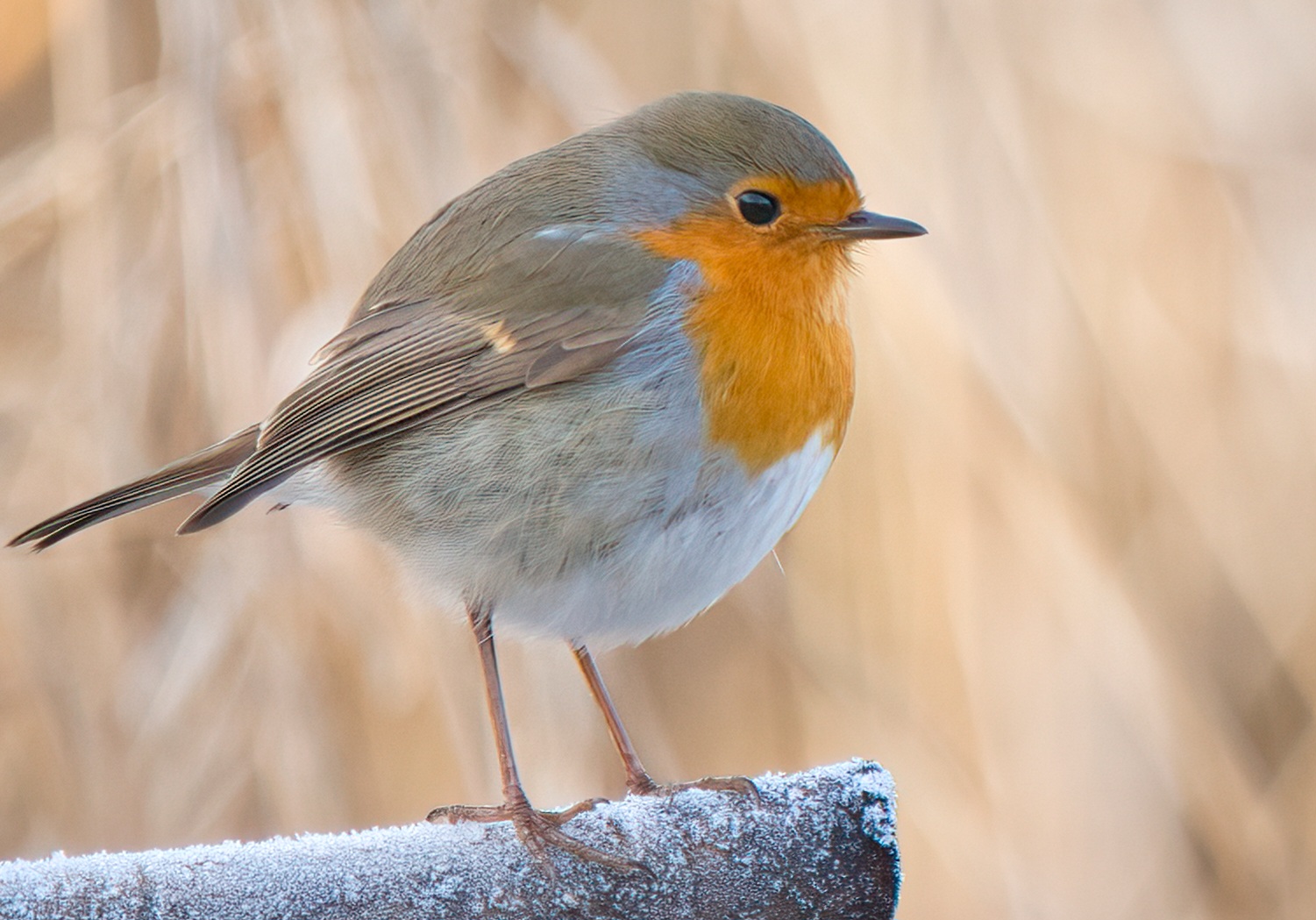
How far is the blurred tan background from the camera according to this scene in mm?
2064

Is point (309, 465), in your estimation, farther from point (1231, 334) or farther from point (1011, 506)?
point (1231, 334)

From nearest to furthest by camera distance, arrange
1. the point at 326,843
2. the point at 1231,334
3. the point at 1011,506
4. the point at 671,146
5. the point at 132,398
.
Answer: the point at 326,843 → the point at 671,146 → the point at 132,398 → the point at 1011,506 → the point at 1231,334

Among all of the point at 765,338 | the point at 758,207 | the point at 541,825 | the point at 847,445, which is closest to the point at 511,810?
the point at 541,825

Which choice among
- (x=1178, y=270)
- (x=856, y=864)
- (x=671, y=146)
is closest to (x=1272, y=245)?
(x=1178, y=270)

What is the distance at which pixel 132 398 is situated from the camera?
206 cm

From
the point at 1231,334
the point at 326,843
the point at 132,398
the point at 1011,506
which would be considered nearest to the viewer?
the point at 326,843

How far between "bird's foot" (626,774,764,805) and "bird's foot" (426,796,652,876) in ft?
0.33

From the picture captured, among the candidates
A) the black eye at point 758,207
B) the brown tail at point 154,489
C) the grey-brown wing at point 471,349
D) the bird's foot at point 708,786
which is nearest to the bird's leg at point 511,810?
the bird's foot at point 708,786

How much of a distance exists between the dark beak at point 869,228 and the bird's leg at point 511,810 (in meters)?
0.56

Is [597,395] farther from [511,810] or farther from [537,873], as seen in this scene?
[537,873]

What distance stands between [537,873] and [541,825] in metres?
0.32

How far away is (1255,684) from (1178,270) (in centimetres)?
76

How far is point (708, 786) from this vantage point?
1.50m

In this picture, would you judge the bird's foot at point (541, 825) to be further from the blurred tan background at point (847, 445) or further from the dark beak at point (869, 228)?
the dark beak at point (869, 228)
